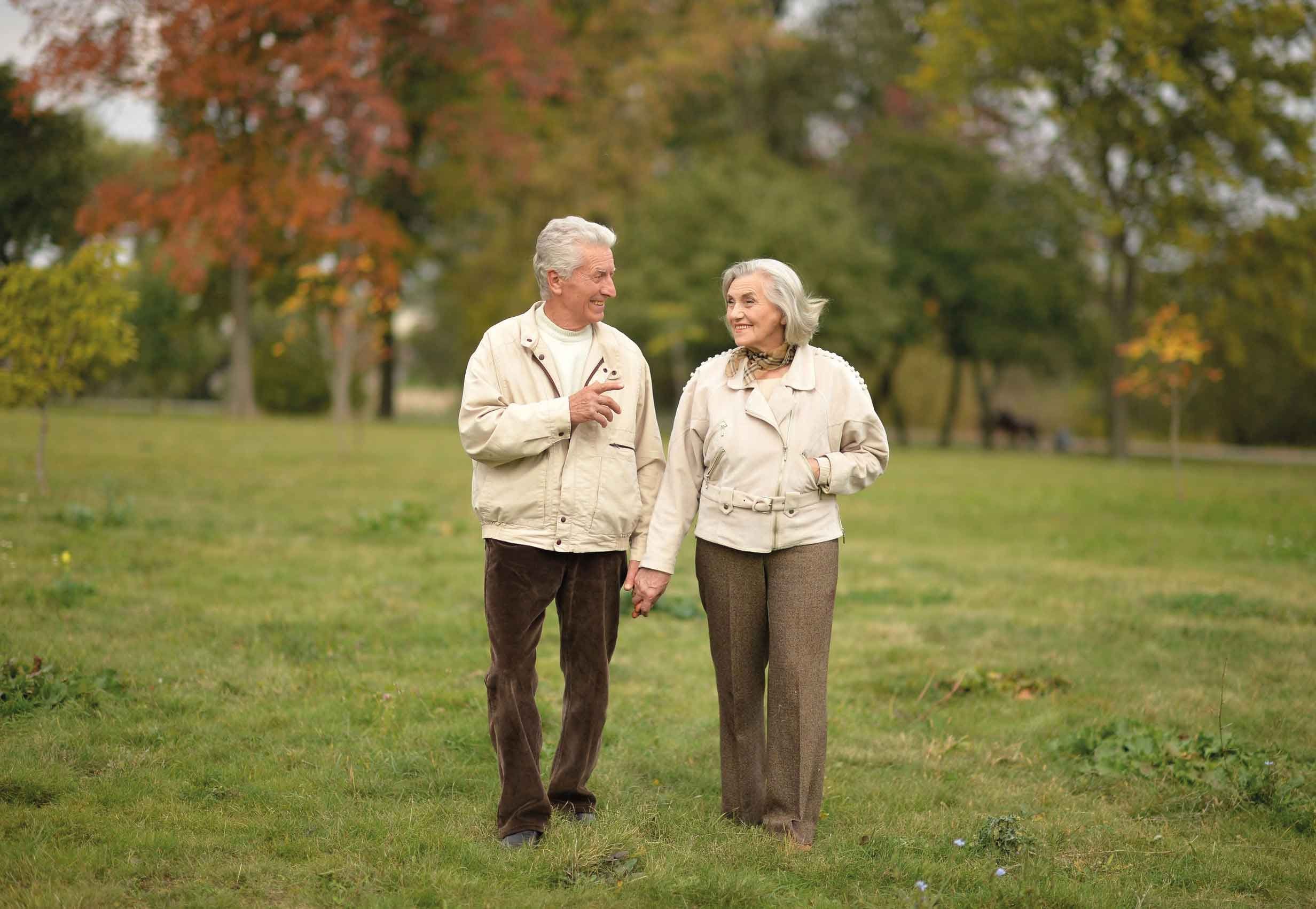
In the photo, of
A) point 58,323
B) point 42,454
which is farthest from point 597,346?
point 42,454

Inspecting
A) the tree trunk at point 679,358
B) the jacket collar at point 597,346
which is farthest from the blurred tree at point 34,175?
the tree trunk at point 679,358

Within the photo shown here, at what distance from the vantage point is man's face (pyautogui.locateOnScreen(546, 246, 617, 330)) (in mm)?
4074

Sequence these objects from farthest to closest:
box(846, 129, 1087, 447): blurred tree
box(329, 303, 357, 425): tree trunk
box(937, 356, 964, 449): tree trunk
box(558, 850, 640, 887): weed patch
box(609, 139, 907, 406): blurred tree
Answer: box(937, 356, 964, 449): tree trunk
box(846, 129, 1087, 447): blurred tree
box(609, 139, 907, 406): blurred tree
box(329, 303, 357, 425): tree trunk
box(558, 850, 640, 887): weed patch

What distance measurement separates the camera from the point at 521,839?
4.10 m

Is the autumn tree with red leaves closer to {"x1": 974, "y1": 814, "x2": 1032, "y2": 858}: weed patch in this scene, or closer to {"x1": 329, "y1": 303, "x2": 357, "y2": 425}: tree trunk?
{"x1": 329, "y1": 303, "x2": 357, "y2": 425}: tree trunk

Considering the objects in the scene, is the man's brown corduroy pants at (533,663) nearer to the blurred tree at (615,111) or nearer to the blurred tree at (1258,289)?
the blurred tree at (615,111)

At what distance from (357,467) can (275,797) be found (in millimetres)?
12539

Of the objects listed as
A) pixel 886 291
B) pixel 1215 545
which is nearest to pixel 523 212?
pixel 886 291

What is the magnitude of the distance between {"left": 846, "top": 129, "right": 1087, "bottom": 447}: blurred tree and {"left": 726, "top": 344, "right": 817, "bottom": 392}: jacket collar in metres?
31.7

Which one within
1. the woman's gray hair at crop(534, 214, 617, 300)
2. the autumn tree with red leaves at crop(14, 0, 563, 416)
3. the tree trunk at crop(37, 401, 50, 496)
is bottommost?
the tree trunk at crop(37, 401, 50, 496)

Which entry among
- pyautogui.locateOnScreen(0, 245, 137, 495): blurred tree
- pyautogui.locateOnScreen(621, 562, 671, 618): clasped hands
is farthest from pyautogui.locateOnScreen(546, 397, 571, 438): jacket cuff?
pyautogui.locateOnScreen(0, 245, 137, 495): blurred tree

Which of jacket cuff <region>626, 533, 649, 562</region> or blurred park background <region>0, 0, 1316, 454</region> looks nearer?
jacket cuff <region>626, 533, 649, 562</region>

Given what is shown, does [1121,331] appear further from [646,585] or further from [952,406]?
[646,585]

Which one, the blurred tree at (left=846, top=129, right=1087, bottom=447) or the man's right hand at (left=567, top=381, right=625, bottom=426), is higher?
the blurred tree at (left=846, top=129, right=1087, bottom=447)
